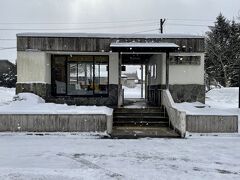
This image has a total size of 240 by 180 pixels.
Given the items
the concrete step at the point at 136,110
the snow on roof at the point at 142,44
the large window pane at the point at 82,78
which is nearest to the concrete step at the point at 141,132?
the concrete step at the point at 136,110

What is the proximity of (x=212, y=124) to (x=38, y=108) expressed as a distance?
24.3ft

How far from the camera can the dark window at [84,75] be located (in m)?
21.1

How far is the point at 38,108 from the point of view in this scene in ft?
53.4

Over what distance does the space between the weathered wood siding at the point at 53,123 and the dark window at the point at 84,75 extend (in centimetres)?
632

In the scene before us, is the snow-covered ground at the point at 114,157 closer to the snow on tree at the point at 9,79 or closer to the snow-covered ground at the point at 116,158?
the snow-covered ground at the point at 116,158

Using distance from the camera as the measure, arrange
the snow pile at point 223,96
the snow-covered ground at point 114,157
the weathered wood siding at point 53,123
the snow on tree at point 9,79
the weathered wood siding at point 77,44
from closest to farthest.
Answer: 1. the snow-covered ground at point 114,157
2. the weathered wood siding at point 53,123
3. the weathered wood siding at point 77,44
4. the snow pile at point 223,96
5. the snow on tree at point 9,79

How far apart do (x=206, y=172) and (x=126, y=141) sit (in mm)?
5108

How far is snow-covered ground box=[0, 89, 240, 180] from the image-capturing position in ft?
27.7

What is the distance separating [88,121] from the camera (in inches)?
583

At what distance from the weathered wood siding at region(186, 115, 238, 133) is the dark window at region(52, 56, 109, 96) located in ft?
23.7

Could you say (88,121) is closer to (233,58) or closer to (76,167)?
(76,167)

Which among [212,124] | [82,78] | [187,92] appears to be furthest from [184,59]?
[212,124]

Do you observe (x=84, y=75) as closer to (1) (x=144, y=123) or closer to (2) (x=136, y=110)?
(2) (x=136, y=110)

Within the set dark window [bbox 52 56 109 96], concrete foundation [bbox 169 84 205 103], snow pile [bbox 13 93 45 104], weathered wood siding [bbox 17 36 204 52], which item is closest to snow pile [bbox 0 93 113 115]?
snow pile [bbox 13 93 45 104]
